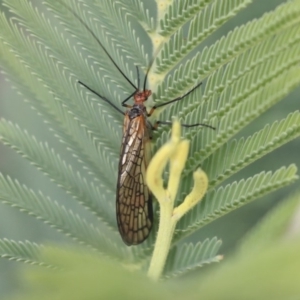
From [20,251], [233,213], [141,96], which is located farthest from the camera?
[233,213]

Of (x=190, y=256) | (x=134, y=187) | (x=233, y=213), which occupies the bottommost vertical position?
(x=233, y=213)

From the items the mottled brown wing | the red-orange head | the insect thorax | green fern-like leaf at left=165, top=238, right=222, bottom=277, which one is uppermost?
the red-orange head

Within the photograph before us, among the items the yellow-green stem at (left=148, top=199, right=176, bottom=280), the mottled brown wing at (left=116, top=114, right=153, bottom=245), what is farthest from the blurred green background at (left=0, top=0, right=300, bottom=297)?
the yellow-green stem at (left=148, top=199, right=176, bottom=280)

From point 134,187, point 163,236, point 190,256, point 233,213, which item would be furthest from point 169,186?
point 233,213

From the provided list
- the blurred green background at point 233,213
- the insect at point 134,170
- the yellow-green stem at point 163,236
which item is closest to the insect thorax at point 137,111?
the insect at point 134,170

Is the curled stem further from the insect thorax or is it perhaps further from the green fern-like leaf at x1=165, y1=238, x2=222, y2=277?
the insect thorax

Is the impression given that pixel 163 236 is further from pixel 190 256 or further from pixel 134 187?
pixel 134 187

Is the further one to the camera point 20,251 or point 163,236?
point 20,251

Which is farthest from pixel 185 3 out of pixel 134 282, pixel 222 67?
pixel 134 282
